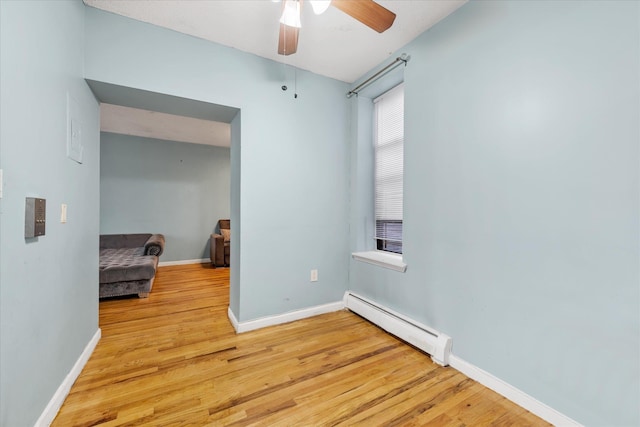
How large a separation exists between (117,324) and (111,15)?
263 cm

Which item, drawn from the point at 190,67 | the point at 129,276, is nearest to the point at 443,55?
the point at 190,67

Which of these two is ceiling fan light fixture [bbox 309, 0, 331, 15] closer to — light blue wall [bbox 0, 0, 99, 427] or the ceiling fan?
the ceiling fan

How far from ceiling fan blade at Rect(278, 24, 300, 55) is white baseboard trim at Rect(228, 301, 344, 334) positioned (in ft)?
7.48

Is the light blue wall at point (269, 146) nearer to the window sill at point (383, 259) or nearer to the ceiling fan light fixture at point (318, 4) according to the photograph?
the window sill at point (383, 259)

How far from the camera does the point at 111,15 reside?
187cm

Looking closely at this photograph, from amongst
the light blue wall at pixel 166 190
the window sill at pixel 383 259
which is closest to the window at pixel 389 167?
the window sill at pixel 383 259

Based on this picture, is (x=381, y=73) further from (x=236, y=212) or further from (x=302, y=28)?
(x=236, y=212)

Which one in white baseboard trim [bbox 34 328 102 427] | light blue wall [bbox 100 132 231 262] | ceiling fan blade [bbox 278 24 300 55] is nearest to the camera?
white baseboard trim [bbox 34 328 102 427]

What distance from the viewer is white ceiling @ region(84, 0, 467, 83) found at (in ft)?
5.90

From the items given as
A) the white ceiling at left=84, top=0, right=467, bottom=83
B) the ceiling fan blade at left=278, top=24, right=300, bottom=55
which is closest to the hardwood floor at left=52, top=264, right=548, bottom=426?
the ceiling fan blade at left=278, top=24, right=300, bottom=55

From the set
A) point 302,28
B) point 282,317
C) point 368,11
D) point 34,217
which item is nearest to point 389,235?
point 282,317

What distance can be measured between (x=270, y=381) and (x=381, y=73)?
272 cm

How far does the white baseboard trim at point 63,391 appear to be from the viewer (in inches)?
49.1

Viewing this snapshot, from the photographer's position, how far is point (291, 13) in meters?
1.45
